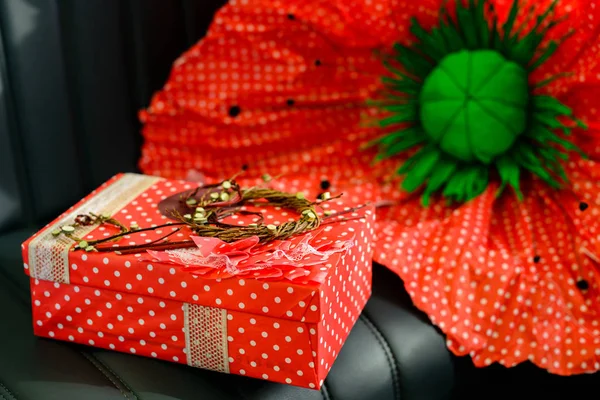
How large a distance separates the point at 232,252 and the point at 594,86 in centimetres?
58

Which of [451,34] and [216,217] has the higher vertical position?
[451,34]

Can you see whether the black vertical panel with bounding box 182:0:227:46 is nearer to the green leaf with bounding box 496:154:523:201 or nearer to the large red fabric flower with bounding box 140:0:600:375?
the large red fabric flower with bounding box 140:0:600:375

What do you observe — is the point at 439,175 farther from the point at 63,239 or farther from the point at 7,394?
the point at 7,394

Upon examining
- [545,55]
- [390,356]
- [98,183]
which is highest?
[545,55]

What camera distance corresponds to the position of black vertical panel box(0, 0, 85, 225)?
113 centimetres

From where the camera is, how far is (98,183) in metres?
1.27

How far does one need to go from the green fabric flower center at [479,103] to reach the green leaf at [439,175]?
3 cm

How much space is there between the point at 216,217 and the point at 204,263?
0.11 m

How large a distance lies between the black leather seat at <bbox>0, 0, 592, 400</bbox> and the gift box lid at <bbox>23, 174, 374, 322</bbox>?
10 centimetres

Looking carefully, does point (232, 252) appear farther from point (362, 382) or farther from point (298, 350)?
point (362, 382)

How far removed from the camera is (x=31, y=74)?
3.79 ft

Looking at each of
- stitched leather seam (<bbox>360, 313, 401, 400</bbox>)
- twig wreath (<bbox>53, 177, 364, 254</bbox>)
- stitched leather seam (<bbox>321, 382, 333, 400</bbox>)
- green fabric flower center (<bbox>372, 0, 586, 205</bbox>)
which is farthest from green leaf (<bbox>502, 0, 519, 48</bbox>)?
stitched leather seam (<bbox>321, 382, 333, 400</bbox>)

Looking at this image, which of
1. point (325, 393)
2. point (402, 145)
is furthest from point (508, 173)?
point (325, 393)

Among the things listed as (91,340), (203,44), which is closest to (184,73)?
(203,44)
